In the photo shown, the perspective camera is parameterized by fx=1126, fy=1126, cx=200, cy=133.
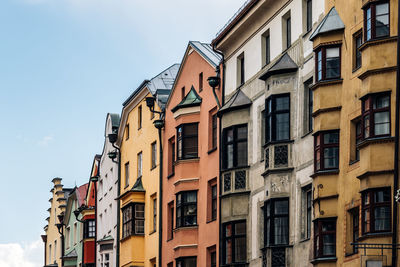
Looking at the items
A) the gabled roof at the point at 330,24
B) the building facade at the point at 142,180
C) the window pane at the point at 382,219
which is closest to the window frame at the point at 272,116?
the gabled roof at the point at 330,24

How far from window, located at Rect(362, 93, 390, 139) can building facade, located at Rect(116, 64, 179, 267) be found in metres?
26.4

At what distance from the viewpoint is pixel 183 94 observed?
188 ft

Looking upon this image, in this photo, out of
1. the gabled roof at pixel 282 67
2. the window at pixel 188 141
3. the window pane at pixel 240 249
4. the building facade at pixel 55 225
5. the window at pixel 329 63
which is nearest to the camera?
the window at pixel 329 63

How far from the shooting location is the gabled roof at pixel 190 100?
54.8 meters

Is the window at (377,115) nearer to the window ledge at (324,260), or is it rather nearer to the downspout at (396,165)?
the downspout at (396,165)

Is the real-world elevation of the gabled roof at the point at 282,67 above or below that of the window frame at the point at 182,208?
above

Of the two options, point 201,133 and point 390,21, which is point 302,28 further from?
point 201,133

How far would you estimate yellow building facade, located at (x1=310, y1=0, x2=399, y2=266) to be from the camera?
3466 centimetres

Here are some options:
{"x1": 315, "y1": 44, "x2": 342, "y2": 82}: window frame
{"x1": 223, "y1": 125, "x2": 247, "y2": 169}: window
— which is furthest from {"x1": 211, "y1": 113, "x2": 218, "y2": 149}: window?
{"x1": 315, "y1": 44, "x2": 342, "y2": 82}: window frame

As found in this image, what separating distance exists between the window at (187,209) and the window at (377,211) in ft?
65.4

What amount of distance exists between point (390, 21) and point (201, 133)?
2020 centimetres

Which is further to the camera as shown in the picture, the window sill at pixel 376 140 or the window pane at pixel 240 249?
the window pane at pixel 240 249

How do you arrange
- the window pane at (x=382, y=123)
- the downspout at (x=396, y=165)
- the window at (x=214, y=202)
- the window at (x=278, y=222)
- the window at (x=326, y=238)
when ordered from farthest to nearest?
1. the window at (x=214, y=202)
2. the window at (x=278, y=222)
3. the window at (x=326, y=238)
4. the window pane at (x=382, y=123)
5. the downspout at (x=396, y=165)

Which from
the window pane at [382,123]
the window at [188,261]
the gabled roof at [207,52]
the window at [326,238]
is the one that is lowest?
the window at [188,261]
